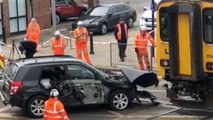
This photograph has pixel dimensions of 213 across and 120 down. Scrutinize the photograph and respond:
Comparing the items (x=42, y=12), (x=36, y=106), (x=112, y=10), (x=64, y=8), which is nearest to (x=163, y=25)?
(x=36, y=106)

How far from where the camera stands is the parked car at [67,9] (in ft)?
118

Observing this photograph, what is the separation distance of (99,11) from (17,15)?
417cm

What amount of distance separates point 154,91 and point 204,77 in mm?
3742

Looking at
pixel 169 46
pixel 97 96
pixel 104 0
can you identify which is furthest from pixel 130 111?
pixel 104 0

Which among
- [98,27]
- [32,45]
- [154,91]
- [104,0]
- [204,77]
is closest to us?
[204,77]

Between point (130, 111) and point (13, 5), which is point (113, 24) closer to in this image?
point (13, 5)

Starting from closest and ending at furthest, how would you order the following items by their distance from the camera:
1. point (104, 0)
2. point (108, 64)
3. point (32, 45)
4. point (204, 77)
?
point (204, 77) → point (32, 45) → point (108, 64) → point (104, 0)

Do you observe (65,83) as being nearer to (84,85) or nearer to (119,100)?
(84,85)

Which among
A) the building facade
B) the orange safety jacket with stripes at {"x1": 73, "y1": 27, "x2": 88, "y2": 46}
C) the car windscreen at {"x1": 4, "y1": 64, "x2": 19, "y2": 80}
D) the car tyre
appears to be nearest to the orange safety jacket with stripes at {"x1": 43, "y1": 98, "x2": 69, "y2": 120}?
the car windscreen at {"x1": 4, "y1": 64, "x2": 19, "y2": 80}

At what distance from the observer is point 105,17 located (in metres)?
32.1

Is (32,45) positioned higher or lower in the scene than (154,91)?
higher

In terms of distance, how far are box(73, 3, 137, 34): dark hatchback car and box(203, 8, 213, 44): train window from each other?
16.6m

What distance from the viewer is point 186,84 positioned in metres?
15.4

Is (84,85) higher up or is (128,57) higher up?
(128,57)
